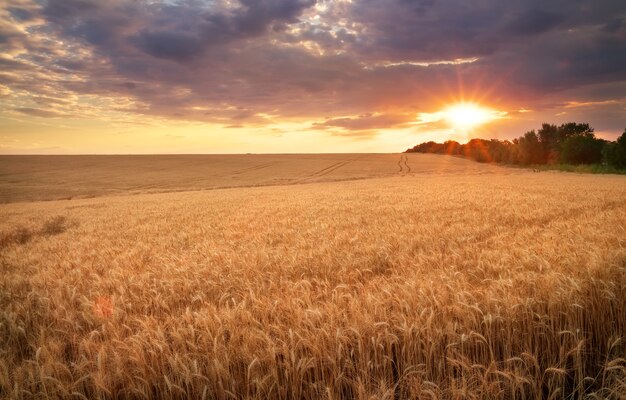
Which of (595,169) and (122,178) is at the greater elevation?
(595,169)

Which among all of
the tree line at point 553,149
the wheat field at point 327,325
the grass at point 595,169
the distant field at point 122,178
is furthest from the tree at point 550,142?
the wheat field at point 327,325

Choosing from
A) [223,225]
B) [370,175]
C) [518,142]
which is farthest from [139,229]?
[518,142]

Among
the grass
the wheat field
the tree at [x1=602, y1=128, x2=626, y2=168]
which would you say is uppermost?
the tree at [x1=602, y1=128, x2=626, y2=168]

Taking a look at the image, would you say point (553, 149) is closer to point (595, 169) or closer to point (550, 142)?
point (550, 142)

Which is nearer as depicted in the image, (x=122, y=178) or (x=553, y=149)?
(x=122, y=178)

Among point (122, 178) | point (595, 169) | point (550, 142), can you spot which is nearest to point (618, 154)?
point (595, 169)

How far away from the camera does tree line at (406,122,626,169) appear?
62244 millimetres

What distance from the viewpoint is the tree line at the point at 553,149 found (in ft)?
204

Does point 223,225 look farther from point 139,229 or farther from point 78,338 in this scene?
point 78,338

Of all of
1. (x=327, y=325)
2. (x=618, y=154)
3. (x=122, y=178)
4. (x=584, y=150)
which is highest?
(x=584, y=150)

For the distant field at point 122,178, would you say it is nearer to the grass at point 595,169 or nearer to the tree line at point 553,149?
the grass at point 595,169

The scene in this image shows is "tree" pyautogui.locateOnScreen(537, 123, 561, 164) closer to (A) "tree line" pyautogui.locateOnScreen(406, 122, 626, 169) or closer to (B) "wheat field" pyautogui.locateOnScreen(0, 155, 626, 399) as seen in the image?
(A) "tree line" pyautogui.locateOnScreen(406, 122, 626, 169)

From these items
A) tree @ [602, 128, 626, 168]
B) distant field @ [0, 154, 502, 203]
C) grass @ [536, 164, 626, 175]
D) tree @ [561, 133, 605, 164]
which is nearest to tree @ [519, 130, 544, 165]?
tree @ [561, 133, 605, 164]

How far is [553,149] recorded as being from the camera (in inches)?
3472
